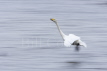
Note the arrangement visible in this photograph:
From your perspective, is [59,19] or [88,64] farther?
[59,19]

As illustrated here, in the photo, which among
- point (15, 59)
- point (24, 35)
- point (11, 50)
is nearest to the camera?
point (15, 59)

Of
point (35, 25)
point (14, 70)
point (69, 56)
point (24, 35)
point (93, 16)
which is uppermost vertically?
point (93, 16)

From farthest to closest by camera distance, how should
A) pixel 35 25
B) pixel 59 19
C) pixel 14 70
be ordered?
pixel 59 19
pixel 35 25
pixel 14 70

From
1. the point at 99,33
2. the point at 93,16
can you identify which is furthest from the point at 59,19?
the point at 99,33

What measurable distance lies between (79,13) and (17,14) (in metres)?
2.10

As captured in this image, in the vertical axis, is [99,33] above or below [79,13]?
below

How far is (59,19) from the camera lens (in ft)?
47.2

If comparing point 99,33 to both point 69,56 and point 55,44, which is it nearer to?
point 55,44

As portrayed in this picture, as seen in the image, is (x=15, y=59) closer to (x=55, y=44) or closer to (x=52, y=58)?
(x=52, y=58)

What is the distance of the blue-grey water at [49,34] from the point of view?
363 inches

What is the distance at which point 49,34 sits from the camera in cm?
1196

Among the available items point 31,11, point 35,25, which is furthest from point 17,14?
point 35,25

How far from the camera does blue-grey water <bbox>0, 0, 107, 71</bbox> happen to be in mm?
9219

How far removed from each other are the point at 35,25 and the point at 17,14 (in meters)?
2.03
